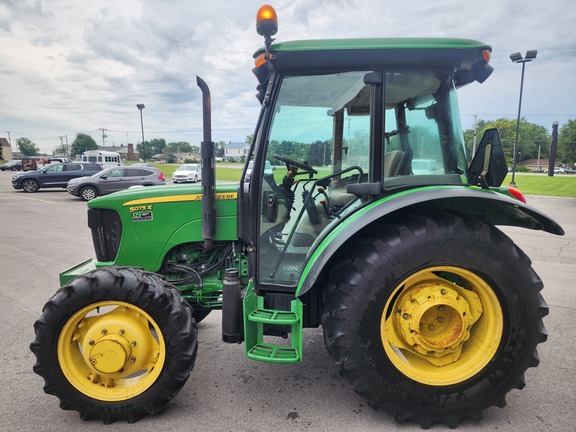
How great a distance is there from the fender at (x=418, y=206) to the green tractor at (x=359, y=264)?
0.01 metres

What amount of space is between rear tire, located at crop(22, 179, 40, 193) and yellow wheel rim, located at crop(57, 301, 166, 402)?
67.1 ft

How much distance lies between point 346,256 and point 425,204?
590 mm

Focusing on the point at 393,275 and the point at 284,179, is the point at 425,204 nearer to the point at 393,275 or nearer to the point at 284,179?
the point at 393,275

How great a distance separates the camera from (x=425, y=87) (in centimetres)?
238

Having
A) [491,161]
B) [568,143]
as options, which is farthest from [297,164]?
[568,143]

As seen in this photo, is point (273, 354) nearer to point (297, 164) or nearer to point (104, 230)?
point (297, 164)

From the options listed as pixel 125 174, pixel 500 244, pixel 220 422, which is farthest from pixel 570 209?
pixel 125 174

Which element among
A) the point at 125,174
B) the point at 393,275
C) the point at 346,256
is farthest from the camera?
the point at 125,174

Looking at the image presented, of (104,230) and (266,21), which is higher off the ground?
(266,21)

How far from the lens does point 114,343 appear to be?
230 centimetres

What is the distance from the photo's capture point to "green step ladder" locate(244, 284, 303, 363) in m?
2.29

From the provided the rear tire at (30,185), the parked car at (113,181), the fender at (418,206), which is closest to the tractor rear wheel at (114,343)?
the fender at (418,206)

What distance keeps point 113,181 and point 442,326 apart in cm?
1646

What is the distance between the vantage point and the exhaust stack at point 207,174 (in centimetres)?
235
